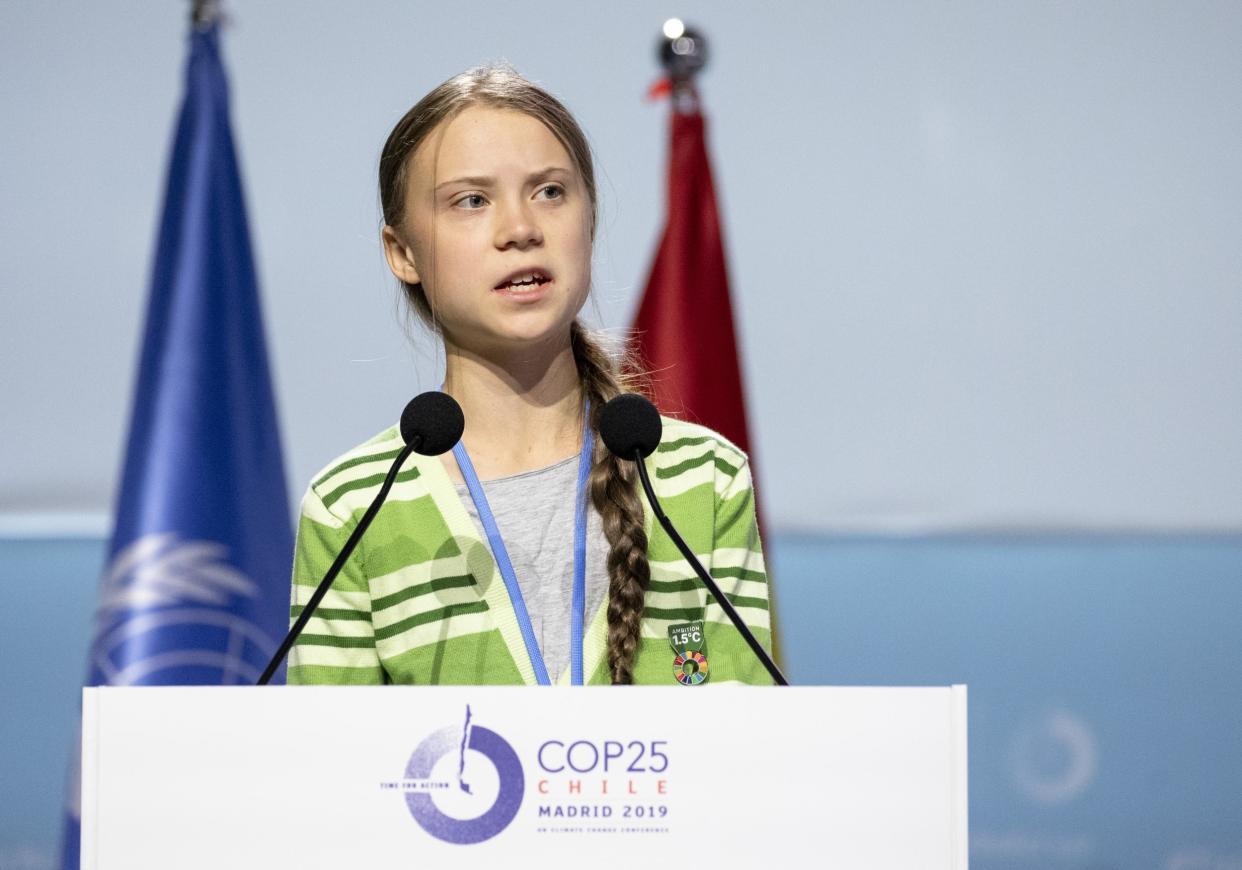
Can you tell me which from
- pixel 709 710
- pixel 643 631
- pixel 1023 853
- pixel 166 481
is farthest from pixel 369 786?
pixel 1023 853

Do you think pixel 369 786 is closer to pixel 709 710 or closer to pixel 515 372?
pixel 709 710

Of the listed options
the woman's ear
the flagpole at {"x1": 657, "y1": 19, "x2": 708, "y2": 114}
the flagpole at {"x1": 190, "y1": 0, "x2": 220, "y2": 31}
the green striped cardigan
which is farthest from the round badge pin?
the flagpole at {"x1": 190, "y1": 0, "x2": 220, "y2": 31}

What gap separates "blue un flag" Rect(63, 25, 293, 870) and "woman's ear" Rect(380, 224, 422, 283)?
1039 millimetres

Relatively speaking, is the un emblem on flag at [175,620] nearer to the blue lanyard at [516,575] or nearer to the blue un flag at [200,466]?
the blue un flag at [200,466]

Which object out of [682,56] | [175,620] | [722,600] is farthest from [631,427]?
[682,56]

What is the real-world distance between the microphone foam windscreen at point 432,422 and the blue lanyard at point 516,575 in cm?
13

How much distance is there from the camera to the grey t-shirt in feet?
3.52

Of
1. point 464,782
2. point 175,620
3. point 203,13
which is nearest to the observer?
point 464,782

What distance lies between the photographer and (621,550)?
42.3 inches

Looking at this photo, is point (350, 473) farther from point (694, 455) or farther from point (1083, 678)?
point (1083, 678)

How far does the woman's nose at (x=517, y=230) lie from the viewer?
3.54ft

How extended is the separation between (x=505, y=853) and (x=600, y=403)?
48 centimetres

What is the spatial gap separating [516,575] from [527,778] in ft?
→ 1.05

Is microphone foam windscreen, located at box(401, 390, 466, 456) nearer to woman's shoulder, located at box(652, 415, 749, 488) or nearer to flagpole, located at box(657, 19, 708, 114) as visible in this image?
woman's shoulder, located at box(652, 415, 749, 488)
